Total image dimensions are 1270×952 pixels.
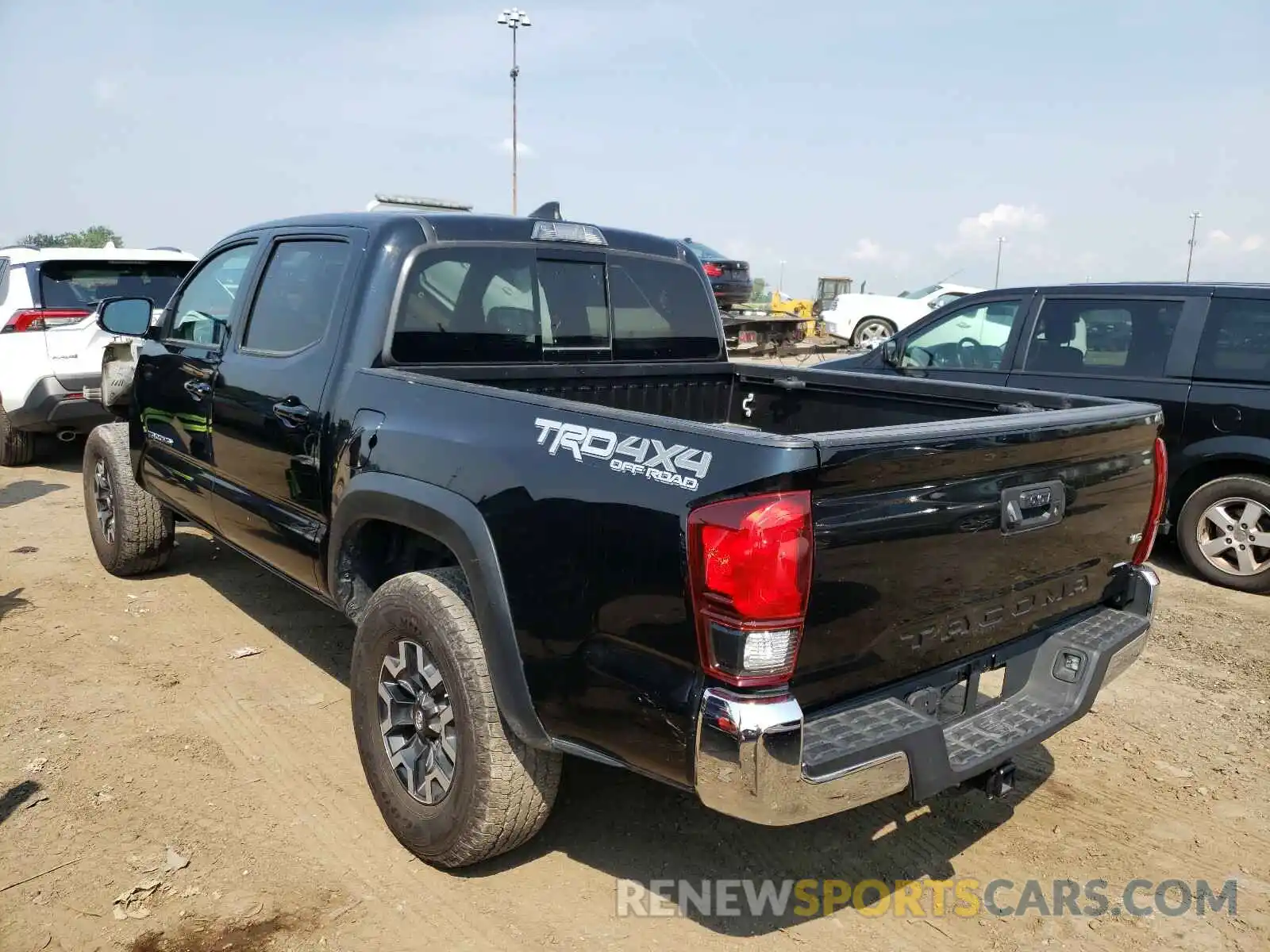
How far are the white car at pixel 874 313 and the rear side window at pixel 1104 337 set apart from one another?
1136cm

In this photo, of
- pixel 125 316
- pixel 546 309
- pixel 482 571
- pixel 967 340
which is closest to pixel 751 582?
pixel 482 571

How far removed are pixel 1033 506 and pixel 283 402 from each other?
2.64 meters

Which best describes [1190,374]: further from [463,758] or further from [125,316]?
[125,316]

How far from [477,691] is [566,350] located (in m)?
1.71

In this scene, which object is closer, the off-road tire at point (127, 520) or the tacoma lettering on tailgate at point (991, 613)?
the tacoma lettering on tailgate at point (991, 613)

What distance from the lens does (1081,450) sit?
2715 mm

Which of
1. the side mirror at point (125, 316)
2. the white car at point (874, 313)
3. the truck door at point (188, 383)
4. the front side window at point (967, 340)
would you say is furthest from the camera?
the white car at point (874, 313)

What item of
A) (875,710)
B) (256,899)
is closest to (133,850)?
(256,899)

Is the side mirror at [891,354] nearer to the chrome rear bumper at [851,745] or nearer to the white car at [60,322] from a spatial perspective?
the chrome rear bumper at [851,745]

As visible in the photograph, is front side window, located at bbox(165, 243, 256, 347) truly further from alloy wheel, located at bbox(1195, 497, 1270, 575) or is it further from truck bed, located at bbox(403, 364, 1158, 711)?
alloy wheel, located at bbox(1195, 497, 1270, 575)

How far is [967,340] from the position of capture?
7098mm

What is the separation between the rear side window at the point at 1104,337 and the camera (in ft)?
20.1

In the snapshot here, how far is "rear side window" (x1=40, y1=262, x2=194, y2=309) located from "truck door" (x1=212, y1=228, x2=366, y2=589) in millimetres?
4695

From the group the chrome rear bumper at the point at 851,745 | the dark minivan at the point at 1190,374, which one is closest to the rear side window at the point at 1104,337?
the dark minivan at the point at 1190,374
